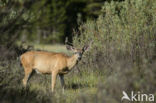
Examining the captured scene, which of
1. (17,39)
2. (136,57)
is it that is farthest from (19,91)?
(136,57)

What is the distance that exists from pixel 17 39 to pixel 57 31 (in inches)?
1420

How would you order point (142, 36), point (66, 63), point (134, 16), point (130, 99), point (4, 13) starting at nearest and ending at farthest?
point (4, 13)
point (130, 99)
point (66, 63)
point (142, 36)
point (134, 16)

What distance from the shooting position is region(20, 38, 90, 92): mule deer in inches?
403

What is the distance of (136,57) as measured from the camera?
35.6 ft

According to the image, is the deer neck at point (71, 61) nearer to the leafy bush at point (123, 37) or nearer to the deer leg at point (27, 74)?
the leafy bush at point (123, 37)

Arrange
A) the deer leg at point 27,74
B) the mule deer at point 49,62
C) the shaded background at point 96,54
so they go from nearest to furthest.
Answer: the shaded background at point 96,54 → the mule deer at point 49,62 → the deer leg at point 27,74

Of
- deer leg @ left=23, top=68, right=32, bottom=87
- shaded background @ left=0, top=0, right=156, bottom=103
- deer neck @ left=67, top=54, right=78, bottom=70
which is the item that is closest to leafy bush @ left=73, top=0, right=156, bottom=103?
shaded background @ left=0, top=0, right=156, bottom=103

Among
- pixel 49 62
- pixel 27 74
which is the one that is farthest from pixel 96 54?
pixel 27 74

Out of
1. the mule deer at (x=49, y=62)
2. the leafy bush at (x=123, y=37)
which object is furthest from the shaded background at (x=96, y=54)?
the mule deer at (x=49, y=62)

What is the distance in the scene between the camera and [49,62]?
10422mm

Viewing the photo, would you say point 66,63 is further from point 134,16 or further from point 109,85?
point 109,85

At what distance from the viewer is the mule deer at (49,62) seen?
10.2 meters

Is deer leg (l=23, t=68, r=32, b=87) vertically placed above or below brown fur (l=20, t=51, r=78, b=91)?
below

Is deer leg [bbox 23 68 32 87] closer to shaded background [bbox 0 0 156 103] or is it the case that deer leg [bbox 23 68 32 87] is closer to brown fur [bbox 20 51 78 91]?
brown fur [bbox 20 51 78 91]
